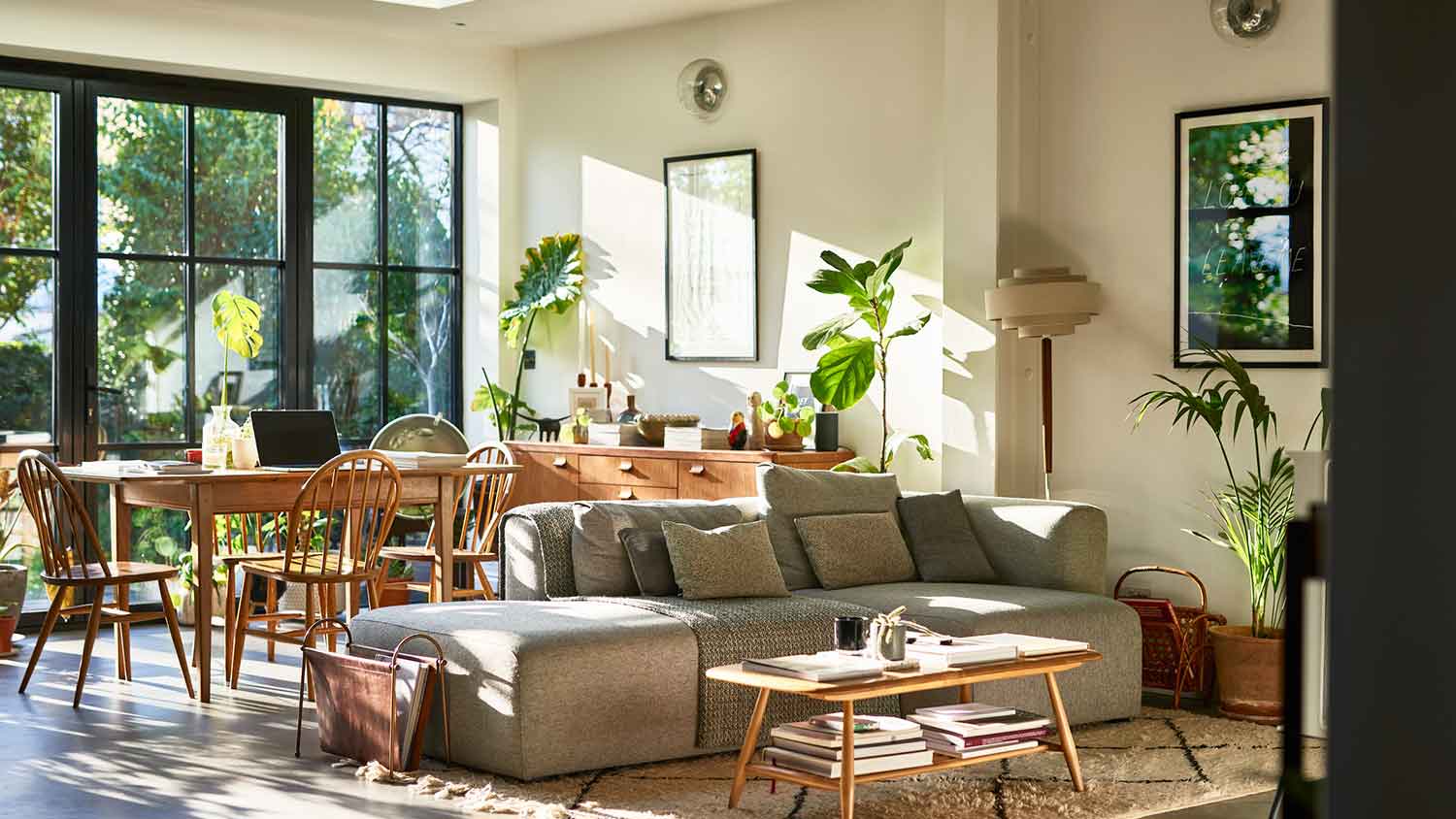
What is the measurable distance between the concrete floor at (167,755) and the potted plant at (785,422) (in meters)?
2.32

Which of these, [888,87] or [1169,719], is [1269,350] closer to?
[1169,719]

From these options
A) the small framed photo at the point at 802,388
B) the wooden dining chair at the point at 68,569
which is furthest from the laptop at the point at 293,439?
the small framed photo at the point at 802,388

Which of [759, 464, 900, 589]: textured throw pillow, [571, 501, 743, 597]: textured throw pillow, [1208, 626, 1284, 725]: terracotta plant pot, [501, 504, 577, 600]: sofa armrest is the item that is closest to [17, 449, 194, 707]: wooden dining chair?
[501, 504, 577, 600]: sofa armrest

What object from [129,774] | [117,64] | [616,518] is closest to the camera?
[129,774]

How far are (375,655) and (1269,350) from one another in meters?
3.55

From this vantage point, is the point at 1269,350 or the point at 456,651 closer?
the point at 456,651

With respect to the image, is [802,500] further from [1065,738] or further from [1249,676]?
[1249,676]

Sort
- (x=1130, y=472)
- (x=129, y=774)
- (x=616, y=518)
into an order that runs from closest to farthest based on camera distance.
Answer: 1. (x=129, y=774)
2. (x=616, y=518)
3. (x=1130, y=472)

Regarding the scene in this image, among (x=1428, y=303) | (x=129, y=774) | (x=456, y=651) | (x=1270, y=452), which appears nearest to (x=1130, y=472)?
(x=1270, y=452)

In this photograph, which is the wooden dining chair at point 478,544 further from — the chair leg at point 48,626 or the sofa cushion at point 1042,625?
the sofa cushion at point 1042,625

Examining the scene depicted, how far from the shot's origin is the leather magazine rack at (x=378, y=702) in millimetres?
4594

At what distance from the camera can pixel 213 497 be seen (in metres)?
6.02

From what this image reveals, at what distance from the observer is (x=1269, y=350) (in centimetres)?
607

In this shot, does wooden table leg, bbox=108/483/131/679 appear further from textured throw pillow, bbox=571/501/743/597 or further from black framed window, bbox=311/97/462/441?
black framed window, bbox=311/97/462/441
